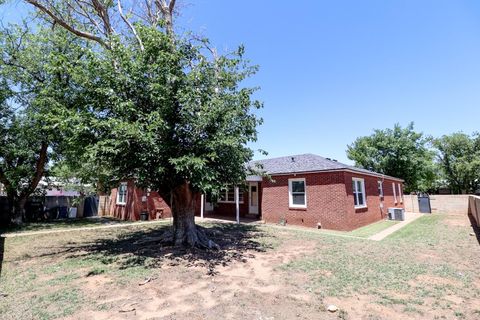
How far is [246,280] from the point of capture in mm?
5770

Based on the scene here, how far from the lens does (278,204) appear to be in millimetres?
15195

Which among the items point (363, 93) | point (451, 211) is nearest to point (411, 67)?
point (363, 93)

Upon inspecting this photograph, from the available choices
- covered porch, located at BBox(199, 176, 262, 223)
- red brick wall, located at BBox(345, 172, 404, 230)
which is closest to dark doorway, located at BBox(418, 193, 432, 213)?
red brick wall, located at BBox(345, 172, 404, 230)

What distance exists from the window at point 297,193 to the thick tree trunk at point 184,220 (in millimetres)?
6648

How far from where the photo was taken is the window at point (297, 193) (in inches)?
560

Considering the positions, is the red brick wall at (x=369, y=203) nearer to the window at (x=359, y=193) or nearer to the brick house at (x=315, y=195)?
the brick house at (x=315, y=195)

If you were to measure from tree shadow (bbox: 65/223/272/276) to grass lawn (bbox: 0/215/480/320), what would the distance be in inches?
1.3

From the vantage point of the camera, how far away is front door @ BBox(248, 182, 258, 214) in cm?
1788

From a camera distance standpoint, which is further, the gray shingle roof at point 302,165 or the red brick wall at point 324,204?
the gray shingle roof at point 302,165

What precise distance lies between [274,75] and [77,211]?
18566mm

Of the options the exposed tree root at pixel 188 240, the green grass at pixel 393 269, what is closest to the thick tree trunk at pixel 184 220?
the exposed tree root at pixel 188 240

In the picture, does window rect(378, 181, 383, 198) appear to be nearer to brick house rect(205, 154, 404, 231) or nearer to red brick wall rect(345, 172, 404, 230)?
brick house rect(205, 154, 404, 231)

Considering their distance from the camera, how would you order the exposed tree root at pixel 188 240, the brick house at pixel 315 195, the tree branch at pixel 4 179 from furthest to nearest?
1. the tree branch at pixel 4 179
2. the brick house at pixel 315 195
3. the exposed tree root at pixel 188 240

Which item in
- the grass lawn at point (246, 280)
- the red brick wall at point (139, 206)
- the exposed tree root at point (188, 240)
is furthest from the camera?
the red brick wall at point (139, 206)
